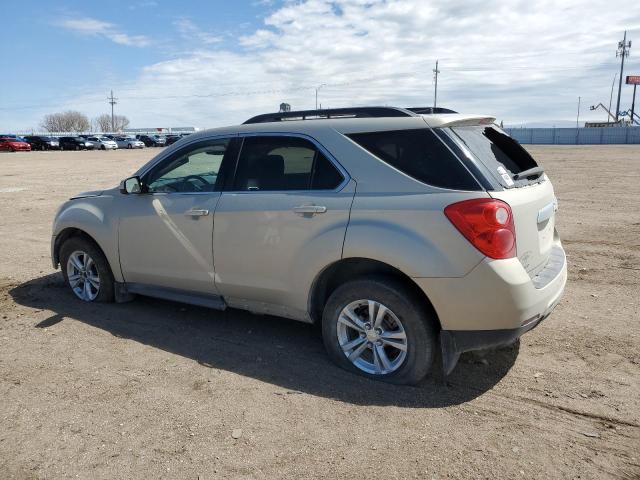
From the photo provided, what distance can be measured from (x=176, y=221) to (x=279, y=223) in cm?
117

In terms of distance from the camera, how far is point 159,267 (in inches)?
197

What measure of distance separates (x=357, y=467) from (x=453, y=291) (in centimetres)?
123

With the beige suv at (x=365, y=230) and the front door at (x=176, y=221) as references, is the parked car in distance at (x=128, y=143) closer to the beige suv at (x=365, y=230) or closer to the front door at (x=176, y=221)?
the front door at (x=176, y=221)

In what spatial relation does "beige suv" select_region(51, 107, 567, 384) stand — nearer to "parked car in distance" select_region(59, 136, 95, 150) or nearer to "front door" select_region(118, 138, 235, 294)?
"front door" select_region(118, 138, 235, 294)

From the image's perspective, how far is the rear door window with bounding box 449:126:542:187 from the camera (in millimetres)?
3656

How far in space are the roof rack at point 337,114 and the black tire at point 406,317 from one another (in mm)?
1220

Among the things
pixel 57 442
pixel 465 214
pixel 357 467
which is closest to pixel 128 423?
pixel 57 442

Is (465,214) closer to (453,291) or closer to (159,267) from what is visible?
(453,291)

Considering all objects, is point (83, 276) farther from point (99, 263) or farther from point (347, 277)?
point (347, 277)

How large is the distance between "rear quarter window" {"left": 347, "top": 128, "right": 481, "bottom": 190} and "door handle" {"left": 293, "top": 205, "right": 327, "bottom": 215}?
54 cm

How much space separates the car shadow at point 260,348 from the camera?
147 inches

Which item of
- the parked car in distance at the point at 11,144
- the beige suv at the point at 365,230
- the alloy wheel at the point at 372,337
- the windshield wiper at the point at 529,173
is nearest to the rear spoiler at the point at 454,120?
the beige suv at the point at 365,230

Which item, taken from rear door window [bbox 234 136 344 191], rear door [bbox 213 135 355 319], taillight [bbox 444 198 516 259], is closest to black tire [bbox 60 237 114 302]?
rear door [bbox 213 135 355 319]

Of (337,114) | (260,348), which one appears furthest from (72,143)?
(337,114)
